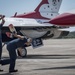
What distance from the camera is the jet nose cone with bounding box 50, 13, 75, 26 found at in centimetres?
1327

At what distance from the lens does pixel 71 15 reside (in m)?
13.4

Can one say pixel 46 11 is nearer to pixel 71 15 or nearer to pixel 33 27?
pixel 33 27

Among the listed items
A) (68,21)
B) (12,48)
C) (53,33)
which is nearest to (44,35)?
(53,33)

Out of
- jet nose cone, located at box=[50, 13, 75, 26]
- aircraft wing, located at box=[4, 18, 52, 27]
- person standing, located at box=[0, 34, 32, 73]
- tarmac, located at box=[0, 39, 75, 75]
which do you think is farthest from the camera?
aircraft wing, located at box=[4, 18, 52, 27]

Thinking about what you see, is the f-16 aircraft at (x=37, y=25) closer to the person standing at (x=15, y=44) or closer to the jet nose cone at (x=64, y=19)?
the jet nose cone at (x=64, y=19)

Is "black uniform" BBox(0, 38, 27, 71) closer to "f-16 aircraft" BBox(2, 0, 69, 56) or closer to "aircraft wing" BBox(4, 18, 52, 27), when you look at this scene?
"f-16 aircraft" BBox(2, 0, 69, 56)

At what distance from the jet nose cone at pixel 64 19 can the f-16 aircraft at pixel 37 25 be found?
5250mm

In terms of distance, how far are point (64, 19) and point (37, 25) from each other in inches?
312

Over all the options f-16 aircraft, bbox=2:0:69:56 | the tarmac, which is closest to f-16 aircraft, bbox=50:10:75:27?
the tarmac

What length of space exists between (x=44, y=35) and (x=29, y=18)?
1.86 m

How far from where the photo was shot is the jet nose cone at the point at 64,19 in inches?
522

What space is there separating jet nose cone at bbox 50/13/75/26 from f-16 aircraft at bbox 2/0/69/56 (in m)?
5.25

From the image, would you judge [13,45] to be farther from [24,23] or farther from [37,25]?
[24,23]

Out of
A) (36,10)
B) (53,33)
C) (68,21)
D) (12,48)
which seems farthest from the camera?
(36,10)
